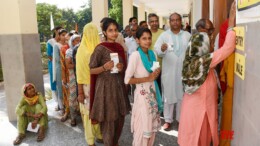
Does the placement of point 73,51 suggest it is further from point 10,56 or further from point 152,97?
point 152,97

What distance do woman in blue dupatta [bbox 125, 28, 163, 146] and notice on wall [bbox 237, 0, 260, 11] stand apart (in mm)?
1074

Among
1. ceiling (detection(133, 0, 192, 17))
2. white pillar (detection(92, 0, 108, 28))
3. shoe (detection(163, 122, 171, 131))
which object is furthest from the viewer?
ceiling (detection(133, 0, 192, 17))

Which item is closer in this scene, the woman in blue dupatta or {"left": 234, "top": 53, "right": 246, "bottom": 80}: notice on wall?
{"left": 234, "top": 53, "right": 246, "bottom": 80}: notice on wall

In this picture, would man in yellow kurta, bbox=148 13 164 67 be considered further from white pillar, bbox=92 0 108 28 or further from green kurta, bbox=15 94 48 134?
white pillar, bbox=92 0 108 28

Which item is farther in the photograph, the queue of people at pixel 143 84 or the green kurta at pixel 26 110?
the green kurta at pixel 26 110

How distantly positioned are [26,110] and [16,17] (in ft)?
5.24

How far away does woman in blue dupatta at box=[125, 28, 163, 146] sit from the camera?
9.04 feet

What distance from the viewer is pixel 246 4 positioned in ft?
5.57

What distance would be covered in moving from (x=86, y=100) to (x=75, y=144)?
771 mm

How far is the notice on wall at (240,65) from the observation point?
6.00 feet

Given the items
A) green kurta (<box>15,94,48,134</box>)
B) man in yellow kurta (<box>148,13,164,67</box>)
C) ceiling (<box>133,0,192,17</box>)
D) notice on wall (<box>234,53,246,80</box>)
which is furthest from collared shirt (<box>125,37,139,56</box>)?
ceiling (<box>133,0,192,17</box>)

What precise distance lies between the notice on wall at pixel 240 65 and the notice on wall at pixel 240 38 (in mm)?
62

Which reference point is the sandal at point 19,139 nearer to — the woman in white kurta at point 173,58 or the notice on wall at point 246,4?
the woman in white kurta at point 173,58

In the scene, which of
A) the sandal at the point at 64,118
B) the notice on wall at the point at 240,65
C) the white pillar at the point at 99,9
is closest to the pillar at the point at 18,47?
the sandal at the point at 64,118
